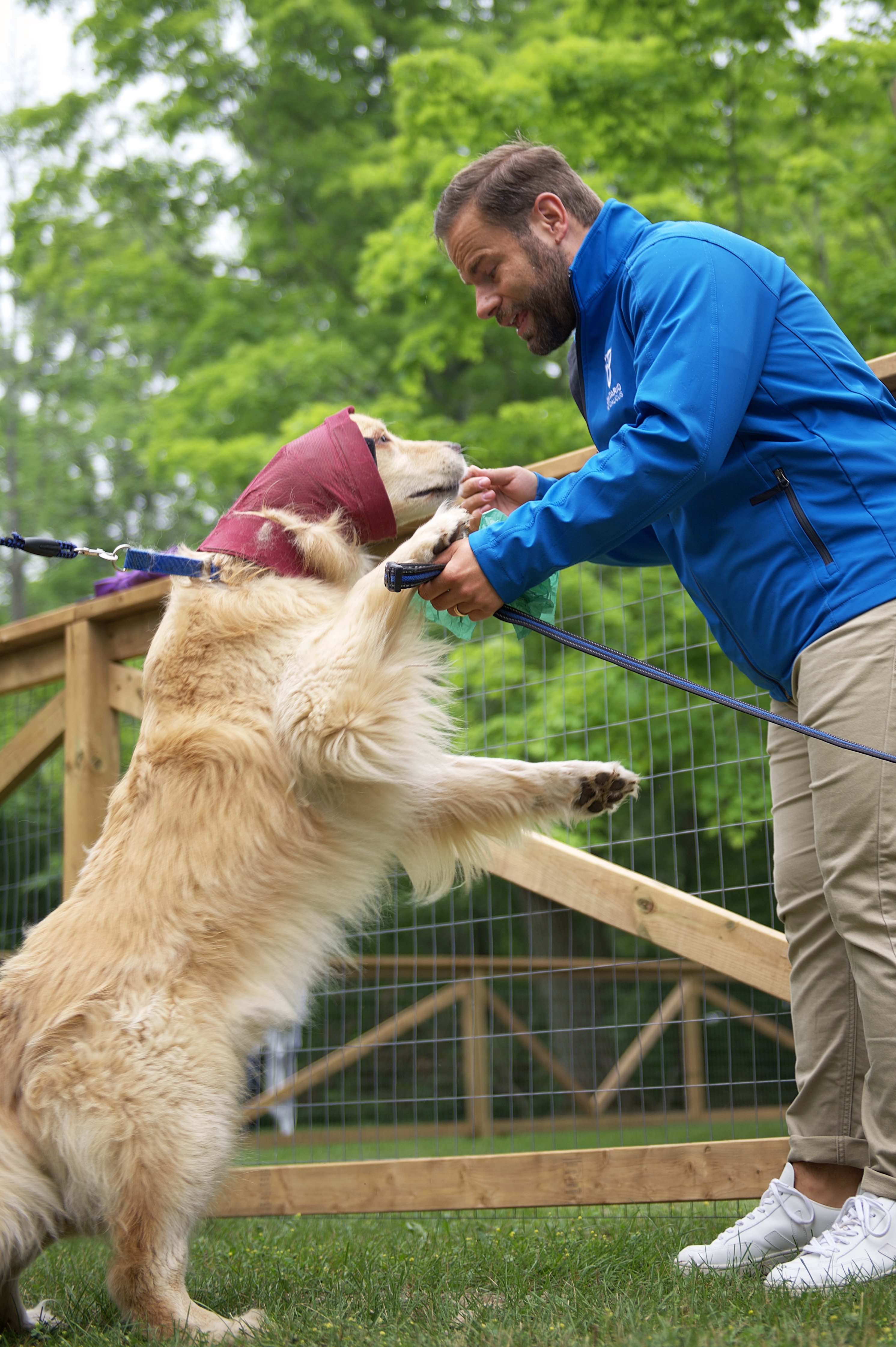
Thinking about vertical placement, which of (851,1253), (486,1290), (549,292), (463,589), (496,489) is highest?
(549,292)

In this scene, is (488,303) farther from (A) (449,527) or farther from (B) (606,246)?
(A) (449,527)

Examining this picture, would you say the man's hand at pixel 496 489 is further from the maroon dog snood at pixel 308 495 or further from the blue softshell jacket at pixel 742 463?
the blue softshell jacket at pixel 742 463

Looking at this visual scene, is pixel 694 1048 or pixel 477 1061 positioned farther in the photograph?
pixel 694 1048

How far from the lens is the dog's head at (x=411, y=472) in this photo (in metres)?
3.23

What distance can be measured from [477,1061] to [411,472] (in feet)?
13.6

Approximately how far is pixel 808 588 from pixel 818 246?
7.82 meters

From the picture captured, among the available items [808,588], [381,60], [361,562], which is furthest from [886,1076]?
[381,60]

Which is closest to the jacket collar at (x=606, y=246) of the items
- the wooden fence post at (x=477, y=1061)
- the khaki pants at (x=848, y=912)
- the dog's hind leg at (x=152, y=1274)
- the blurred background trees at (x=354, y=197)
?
the khaki pants at (x=848, y=912)

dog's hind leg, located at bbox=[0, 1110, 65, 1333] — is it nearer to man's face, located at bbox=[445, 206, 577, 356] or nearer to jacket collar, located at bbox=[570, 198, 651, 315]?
man's face, located at bbox=[445, 206, 577, 356]

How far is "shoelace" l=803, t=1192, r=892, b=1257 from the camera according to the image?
208 cm

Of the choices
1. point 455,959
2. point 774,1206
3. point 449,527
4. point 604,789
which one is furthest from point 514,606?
point 455,959

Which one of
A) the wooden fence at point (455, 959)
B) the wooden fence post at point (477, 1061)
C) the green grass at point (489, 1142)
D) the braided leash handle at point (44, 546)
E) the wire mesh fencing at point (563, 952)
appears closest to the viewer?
the braided leash handle at point (44, 546)

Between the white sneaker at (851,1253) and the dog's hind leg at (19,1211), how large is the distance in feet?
4.96

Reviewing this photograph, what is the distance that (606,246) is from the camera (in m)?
2.47
